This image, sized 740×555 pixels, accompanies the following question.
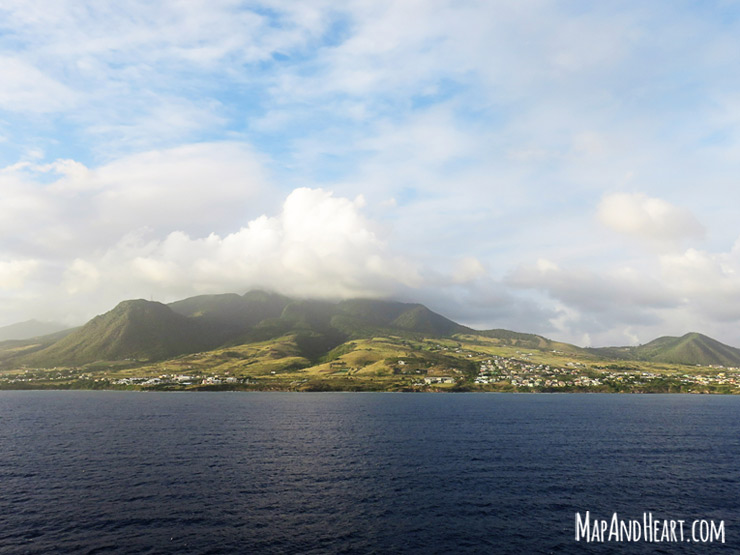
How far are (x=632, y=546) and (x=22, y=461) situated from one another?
13477cm

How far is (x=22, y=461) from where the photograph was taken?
343 ft

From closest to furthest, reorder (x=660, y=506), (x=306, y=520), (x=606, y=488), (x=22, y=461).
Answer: (x=306, y=520) → (x=660, y=506) → (x=606, y=488) → (x=22, y=461)

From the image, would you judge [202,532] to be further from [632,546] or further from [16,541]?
[632,546]

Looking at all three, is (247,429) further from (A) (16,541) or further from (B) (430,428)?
(A) (16,541)

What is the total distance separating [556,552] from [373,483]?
4090 centimetres

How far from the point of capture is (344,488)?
86.8 m

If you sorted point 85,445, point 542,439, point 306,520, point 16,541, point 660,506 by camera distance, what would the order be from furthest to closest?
point 542,439 → point 85,445 → point 660,506 → point 306,520 → point 16,541

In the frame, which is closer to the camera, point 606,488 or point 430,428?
point 606,488

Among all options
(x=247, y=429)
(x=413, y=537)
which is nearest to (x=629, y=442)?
(x=413, y=537)

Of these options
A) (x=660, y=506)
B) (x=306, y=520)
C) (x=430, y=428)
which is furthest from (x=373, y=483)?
(x=430, y=428)

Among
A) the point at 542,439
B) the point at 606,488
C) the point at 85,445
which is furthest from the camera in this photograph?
the point at 542,439

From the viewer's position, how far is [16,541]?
5931 centimetres

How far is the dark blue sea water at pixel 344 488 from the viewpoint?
6231 cm

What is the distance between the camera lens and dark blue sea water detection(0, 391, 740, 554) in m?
62.3
